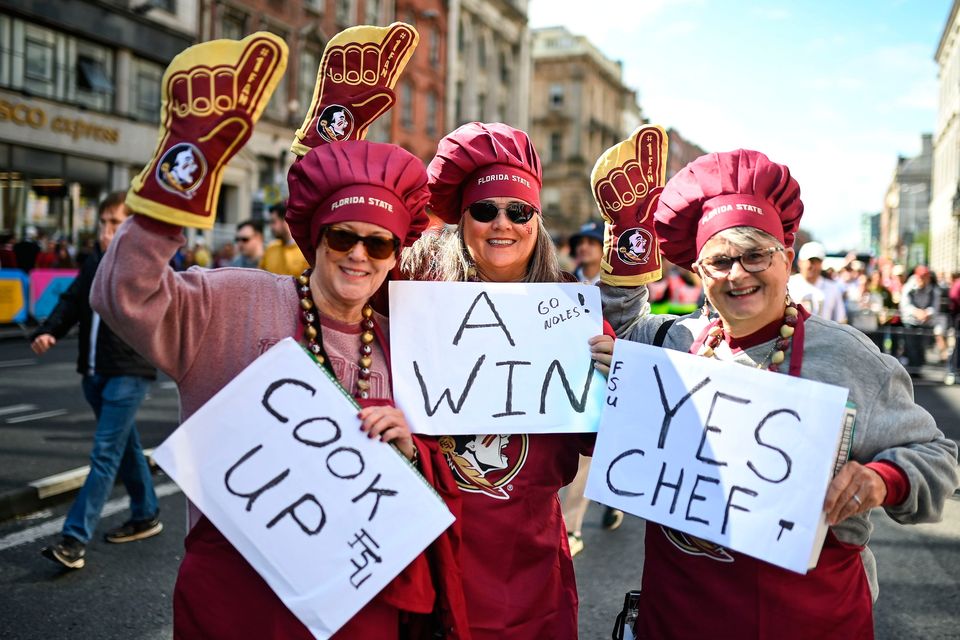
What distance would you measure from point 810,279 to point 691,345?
686 cm

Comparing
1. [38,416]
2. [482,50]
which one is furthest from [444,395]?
[482,50]

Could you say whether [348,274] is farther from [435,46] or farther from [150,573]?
[435,46]

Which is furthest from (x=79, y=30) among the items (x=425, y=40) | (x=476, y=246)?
(x=476, y=246)

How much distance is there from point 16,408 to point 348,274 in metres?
7.69

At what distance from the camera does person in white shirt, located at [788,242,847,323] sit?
782cm

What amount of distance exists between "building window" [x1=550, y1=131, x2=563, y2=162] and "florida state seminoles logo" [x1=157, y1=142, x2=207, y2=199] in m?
58.2

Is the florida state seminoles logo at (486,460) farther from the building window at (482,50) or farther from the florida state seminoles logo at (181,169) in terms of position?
the building window at (482,50)

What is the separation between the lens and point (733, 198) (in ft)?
6.92

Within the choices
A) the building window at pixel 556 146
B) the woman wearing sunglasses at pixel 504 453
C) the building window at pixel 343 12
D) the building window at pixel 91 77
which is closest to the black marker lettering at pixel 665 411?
the woman wearing sunglasses at pixel 504 453

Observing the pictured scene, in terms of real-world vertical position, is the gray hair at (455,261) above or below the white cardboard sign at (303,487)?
above

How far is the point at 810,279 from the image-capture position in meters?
8.52

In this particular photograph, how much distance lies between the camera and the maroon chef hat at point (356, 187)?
2.09 meters

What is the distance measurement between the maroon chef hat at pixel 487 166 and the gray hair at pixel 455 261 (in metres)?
0.12

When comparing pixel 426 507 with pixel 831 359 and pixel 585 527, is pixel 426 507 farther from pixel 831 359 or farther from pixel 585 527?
pixel 585 527
